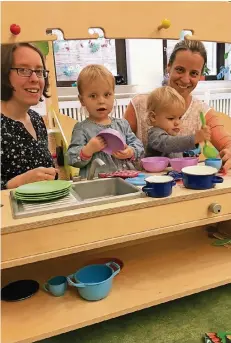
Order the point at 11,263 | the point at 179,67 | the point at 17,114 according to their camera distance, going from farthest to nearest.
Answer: the point at 179,67 → the point at 17,114 → the point at 11,263

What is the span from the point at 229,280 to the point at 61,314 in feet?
1.42

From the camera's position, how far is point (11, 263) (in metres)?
0.61

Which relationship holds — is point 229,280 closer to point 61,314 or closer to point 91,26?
point 61,314

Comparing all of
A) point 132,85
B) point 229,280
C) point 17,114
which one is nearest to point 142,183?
point 229,280

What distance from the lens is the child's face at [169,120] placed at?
3.31ft

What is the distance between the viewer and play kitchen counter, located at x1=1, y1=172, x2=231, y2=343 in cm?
63

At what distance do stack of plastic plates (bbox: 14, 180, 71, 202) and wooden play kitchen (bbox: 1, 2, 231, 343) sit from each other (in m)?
0.05

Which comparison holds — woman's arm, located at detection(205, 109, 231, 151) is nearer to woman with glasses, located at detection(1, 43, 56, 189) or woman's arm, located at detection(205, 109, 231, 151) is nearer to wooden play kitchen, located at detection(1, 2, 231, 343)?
wooden play kitchen, located at detection(1, 2, 231, 343)

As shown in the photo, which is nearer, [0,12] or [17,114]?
[0,12]

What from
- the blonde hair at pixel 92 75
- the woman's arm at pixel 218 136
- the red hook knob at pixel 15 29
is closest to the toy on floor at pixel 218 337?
the woman's arm at pixel 218 136

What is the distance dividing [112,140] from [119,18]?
31 cm

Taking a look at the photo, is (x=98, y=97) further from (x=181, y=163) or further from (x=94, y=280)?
(x=94, y=280)

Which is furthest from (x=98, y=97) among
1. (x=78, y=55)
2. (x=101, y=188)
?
(x=78, y=55)

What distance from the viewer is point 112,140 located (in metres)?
0.88
